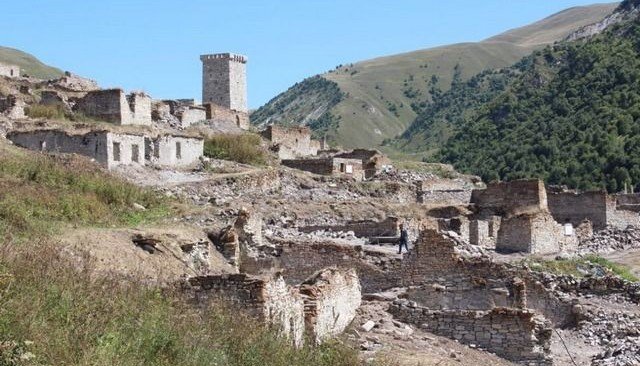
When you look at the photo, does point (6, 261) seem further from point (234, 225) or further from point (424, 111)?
point (424, 111)

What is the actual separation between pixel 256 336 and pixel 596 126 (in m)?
61.7

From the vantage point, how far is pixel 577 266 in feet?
76.6

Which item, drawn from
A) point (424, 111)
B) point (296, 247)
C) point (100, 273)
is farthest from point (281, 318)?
point (424, 111)

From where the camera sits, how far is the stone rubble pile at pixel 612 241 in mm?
28281

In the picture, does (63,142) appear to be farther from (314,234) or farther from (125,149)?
(314,234)

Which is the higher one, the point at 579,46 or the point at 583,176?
the point at 579,46

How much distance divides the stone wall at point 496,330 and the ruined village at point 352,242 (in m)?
0.02

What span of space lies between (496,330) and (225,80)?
40.6 metres

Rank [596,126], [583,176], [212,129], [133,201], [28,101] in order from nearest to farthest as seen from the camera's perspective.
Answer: [133,201] → [28,101] → [212,129] → [583,176] → [596,126]

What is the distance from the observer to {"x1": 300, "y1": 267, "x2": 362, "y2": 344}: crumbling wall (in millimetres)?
12422

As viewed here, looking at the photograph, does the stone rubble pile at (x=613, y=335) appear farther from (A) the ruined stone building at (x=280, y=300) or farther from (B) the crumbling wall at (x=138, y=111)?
(B) the crumbling wall at (x=138, y=111)

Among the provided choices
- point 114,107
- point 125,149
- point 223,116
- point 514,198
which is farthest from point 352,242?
point 223,116

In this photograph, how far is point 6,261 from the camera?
10172 mm

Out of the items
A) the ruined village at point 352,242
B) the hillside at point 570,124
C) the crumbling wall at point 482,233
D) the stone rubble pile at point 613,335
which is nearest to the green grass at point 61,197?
the ruined village at point 352,242
